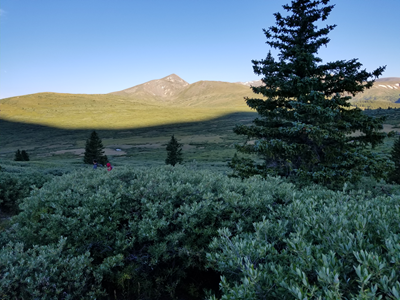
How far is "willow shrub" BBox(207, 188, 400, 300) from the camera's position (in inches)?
83.6

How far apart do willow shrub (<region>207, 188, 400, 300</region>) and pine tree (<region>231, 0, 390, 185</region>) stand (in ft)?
19.7

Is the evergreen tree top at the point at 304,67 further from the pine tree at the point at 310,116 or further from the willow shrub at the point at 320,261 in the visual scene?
the willow shrub at the point at 320,261

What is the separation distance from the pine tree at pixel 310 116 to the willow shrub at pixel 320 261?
601 centimetres

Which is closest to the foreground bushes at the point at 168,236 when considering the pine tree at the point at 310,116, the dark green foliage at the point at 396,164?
the pine tree at the point at 310,116

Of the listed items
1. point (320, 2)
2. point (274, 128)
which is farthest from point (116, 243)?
point (320, 2)

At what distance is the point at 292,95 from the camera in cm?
1087

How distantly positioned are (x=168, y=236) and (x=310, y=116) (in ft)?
26.9

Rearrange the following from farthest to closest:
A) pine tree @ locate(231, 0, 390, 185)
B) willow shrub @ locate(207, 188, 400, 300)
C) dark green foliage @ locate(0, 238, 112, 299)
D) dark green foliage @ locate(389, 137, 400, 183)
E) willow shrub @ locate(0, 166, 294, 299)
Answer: dark green foliage @ locate(389, 137, 400, 183) → pine tree @ locate(231, 0, 390, 185) → willow shrub @ locate(0, 166, 294, 299) → dark green foliage @ locate(0, 238, 112, 299) → willow shrub @ locate(207, 188, 400, 300)

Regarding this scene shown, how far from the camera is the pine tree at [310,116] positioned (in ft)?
31.1

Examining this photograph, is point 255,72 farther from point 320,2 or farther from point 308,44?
point 320,2

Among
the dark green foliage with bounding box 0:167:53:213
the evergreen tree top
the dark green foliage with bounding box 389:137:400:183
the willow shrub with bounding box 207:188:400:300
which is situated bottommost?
the dark green foliage with bounding box 389:137:400:183

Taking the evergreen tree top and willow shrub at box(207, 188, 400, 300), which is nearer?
willow shrub at box(207, 188, 400, 300)

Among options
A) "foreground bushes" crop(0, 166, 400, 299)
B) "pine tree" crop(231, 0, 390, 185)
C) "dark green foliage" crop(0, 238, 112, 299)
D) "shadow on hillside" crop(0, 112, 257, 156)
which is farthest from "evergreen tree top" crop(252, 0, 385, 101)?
"shadow on hillside" crop(0, 112, 257, 156)

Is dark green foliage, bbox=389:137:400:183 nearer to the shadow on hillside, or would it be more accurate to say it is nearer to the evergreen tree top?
the evergreen tree top
